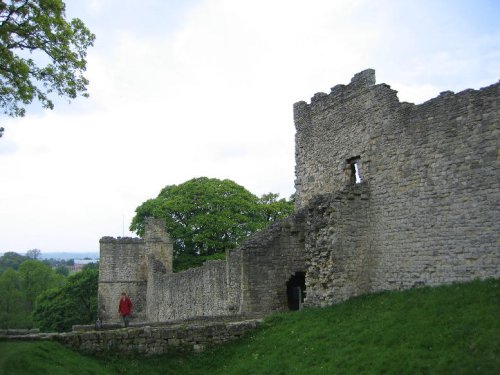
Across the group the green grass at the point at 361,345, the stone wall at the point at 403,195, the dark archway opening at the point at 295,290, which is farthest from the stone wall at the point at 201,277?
the green grass at the point at 361,345

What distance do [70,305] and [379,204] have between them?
4467 cm

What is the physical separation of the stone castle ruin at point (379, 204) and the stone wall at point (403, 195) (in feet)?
0.09

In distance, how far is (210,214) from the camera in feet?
164

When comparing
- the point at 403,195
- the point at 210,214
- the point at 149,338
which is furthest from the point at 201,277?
the point at 210,214

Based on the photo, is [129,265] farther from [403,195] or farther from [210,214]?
[403,195]

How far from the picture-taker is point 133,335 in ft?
47.1

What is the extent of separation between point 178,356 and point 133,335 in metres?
1.24

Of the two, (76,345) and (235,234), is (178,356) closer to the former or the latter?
(76,345)

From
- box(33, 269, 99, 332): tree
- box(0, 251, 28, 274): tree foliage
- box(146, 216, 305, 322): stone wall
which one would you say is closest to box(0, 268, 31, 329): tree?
box(33, 269, 99, 332): tree

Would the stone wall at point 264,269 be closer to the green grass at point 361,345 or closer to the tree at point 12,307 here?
the green grass at point 361,345

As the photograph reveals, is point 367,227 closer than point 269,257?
Yes

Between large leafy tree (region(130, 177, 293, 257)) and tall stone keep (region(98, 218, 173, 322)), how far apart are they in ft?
18.5

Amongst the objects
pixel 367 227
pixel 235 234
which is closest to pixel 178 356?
pixel 367 227

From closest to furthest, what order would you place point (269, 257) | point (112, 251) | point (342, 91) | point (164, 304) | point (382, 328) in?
point (382, 328) < point (342, 91) < point (269, 257) < point (164, 304) < point (112, 251)
